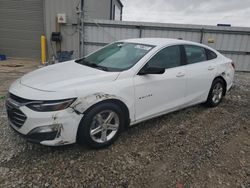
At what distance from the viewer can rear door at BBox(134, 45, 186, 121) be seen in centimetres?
330

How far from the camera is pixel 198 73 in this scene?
13.7 ft

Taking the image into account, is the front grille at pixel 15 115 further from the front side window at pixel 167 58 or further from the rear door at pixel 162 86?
the front side window at pixel 167 58

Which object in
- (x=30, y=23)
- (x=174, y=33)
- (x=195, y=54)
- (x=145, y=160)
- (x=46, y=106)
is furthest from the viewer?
(x=30, y=23)

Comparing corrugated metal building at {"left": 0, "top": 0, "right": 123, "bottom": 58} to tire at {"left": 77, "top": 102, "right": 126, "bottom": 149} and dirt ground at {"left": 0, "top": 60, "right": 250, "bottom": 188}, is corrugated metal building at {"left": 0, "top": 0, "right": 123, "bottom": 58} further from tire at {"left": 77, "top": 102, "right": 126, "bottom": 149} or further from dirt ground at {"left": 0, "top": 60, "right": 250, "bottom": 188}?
tire at {"left": 77, "top": 102, "right": 126, "bottom": 149}

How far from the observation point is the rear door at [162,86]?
3.30 metres

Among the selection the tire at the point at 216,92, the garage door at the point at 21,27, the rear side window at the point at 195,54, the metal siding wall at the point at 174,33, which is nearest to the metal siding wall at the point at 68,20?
the metal siding wall at the point at 174,33

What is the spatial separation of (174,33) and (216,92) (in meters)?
5.31

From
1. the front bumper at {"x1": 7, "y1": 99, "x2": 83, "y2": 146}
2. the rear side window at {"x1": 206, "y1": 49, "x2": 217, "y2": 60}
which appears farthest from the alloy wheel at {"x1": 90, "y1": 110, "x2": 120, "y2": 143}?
the rear side window at {"x1": 206, "y1": 49, "x2": 217, "y2": 60}

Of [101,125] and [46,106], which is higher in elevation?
[46,106]

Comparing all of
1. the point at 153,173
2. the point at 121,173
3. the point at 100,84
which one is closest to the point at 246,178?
the point at 153,173

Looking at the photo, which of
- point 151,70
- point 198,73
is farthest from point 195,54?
point 151,70

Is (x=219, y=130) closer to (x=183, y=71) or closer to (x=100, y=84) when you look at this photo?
(x=183, y=71)

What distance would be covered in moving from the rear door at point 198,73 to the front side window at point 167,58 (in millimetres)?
251

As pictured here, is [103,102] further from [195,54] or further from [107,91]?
[195,54]
